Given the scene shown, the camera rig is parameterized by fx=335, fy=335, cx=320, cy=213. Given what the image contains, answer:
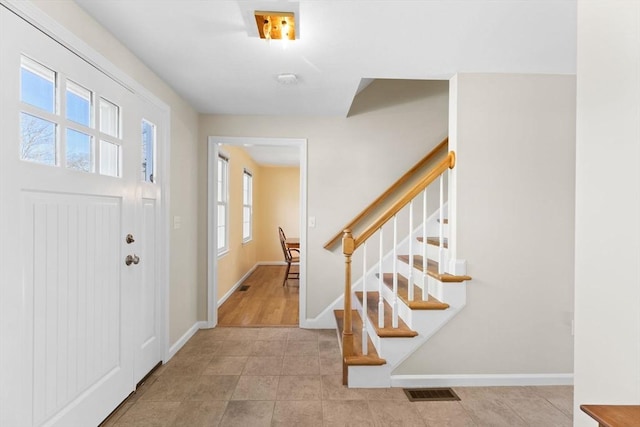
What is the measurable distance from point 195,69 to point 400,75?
1.50 m

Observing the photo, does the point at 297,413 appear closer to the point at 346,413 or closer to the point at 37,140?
the point at 346,413

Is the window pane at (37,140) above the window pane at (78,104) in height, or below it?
below

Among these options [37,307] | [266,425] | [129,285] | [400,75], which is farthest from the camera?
[400,75]

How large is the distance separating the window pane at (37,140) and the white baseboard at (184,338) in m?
1.87

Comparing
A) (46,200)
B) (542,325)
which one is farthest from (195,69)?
(542,325)

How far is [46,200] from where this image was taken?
149 cm

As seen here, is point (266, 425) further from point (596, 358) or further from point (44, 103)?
point (44, 103)

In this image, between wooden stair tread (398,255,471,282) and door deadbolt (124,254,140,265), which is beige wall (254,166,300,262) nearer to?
wooden stair tread (398,255,471,282)

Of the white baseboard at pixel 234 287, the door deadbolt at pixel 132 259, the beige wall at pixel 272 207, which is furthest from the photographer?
the beige wall at pixel 272 207

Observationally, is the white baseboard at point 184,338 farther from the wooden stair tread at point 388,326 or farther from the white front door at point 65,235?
A: the wooden stair tread at point 388,326

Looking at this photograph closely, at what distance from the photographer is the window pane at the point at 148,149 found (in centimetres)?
243

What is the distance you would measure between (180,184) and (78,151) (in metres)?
1.30

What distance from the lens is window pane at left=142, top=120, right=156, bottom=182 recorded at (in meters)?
2.43

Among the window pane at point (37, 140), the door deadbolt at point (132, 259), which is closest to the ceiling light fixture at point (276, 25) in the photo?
the window pane at point (37, 140)
